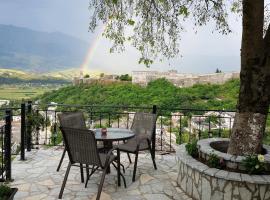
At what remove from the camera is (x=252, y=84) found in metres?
3.84

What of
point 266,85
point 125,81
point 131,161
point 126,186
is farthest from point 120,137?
point 125,81

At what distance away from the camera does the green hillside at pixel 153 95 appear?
27261 millimetres

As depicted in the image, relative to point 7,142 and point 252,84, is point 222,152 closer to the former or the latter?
point 252,84

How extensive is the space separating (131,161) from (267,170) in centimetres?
241

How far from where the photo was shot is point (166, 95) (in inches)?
1235

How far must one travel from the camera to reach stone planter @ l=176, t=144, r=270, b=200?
136 inches

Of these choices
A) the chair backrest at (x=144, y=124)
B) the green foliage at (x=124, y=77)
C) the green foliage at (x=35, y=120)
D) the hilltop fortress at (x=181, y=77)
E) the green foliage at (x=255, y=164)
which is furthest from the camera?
the green foliage at (x=124, y=77)

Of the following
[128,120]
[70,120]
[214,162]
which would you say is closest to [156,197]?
[214,162]

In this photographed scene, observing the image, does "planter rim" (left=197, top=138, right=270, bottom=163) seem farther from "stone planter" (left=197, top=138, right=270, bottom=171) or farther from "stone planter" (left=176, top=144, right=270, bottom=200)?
"stone planter" (left=176, top=144, right=270, bottom=200)

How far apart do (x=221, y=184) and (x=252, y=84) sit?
1242 millimetres

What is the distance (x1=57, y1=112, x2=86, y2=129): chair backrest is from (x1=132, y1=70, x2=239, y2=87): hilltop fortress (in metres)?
28.5

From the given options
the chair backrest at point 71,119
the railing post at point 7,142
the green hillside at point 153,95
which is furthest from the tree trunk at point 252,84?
the green hillside at point 153,95

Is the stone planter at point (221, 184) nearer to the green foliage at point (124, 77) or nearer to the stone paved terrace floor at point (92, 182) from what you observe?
the stone paved terrace floor at point (92, 182)

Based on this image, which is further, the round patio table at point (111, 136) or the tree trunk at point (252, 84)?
the round patio table at point (111, 136)
